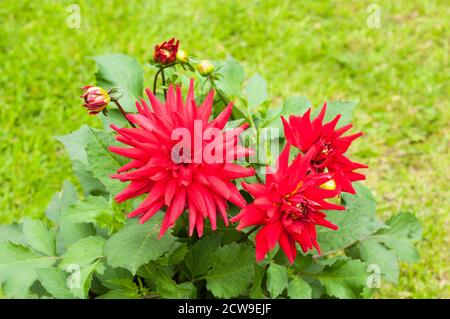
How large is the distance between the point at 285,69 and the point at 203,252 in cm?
211

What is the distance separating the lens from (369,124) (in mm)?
3471

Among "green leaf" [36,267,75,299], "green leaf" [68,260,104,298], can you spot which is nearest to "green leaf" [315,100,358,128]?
"green leaf" [68,260,104,298]

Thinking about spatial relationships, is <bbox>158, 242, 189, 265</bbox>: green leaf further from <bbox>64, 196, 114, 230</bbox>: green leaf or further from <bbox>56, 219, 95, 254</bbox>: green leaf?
<bbox>56, 219, 95, 254</bbox>: green leaf

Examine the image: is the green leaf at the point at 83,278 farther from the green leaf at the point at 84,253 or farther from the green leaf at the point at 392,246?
the green leaf at the point at 392,246

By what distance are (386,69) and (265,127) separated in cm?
203

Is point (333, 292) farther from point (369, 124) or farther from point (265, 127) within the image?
point (369, 124)

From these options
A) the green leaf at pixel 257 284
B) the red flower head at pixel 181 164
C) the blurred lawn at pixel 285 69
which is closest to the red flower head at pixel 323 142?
the red flower head at pixel 181 164

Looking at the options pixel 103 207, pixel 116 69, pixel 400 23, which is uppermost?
pixel 400 23

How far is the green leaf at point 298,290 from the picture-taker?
1.81 metres

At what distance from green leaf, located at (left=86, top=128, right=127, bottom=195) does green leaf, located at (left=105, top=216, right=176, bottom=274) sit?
0.13 meters

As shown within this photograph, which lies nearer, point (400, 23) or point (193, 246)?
point (193, 246)

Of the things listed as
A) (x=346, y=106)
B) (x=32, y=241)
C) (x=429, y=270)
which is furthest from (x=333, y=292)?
(x=429, y=270)

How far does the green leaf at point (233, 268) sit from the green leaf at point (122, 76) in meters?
0.58

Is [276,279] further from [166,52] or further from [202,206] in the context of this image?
[166,52]
